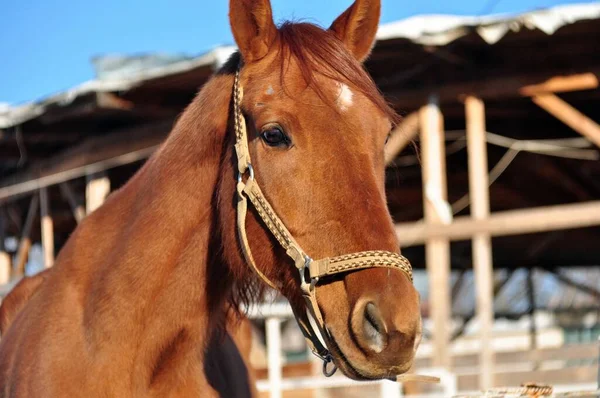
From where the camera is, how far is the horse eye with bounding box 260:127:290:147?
2.43 m

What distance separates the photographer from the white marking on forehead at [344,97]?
2.44 m

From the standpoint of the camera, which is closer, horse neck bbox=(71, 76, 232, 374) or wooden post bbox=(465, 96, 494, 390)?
horse neck bbox=(71, 76, 232, 374)

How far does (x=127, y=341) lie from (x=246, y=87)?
2.92ft

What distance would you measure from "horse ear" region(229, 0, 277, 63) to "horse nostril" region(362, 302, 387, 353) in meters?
0.95

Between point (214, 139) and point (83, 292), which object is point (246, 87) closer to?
point (214, 139)

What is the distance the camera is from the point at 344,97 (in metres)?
2.46

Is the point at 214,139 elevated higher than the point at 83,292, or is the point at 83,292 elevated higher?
the point at 214,139

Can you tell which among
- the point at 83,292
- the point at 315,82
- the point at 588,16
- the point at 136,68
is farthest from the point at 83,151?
the point at 315,82

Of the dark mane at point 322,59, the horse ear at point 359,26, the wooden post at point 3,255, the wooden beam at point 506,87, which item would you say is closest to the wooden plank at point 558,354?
the wooden beam at point 506,87

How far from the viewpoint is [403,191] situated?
38.1 ft

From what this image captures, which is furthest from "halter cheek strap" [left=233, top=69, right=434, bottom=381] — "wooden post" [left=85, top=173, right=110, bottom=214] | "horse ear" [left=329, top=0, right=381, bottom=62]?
"wooden post" [left=85, top=173, right=110, bottom=214]

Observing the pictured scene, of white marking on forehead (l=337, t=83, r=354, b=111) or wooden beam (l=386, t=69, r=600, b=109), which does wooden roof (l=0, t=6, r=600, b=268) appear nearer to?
wooden beam (l=386, t=69, r=600, b=109)

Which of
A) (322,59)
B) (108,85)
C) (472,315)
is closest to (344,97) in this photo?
(322,59)

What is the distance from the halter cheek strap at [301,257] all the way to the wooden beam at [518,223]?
4684 millimetres
